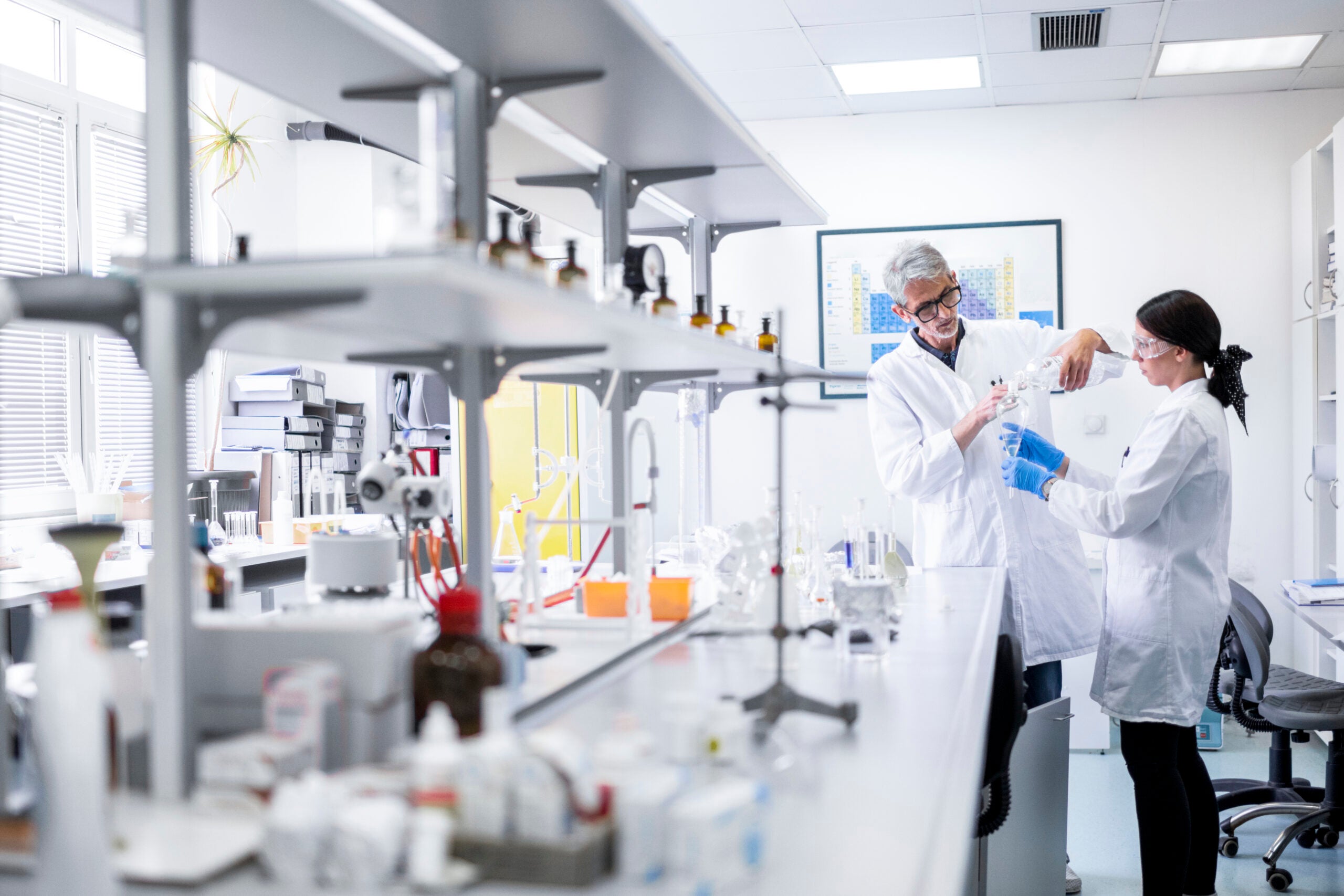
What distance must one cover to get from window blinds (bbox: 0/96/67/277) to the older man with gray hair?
11.0ft

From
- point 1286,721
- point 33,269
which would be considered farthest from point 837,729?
point 33,269

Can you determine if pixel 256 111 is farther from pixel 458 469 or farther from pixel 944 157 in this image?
pixel 944 157

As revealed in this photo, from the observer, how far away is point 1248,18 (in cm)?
372

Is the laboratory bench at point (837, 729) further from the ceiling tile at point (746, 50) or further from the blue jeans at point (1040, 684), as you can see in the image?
the ceiling tile at point (746, 50)

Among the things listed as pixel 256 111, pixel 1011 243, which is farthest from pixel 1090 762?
pixel 256 111

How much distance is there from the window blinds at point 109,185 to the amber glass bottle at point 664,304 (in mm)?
3609

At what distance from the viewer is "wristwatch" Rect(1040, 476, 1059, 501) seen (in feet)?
8.25

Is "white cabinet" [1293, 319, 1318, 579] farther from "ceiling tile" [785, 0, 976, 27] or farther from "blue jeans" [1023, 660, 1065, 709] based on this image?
"blue jeans" [1023, 660, 1065, 709]

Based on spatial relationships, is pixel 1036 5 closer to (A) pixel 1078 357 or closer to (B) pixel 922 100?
(B) pixel 922 100

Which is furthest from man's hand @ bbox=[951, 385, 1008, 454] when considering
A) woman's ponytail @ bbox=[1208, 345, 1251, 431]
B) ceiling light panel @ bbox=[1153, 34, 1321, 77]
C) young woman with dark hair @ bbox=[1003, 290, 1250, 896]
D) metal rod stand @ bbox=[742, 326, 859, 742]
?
ceiling light panel @ bbox=[1153, 34, 1321, 77]

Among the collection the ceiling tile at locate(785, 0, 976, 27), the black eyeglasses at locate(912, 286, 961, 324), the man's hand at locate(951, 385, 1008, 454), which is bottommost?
the man's hand at locate(951, 385, 1008, 454)

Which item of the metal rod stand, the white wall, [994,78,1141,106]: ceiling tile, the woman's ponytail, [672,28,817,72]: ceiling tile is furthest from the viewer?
the white wall

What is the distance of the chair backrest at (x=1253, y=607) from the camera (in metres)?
3.00

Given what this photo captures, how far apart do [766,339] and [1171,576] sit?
102cm
